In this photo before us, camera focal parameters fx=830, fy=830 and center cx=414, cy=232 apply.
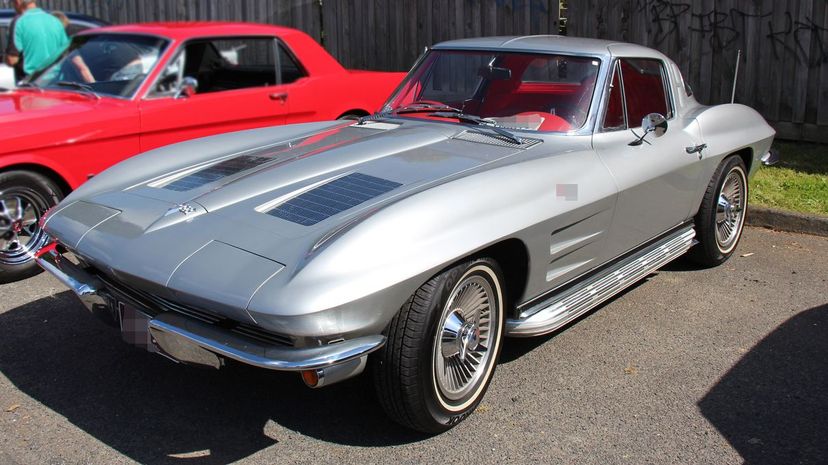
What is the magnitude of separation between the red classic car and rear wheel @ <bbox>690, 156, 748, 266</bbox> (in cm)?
310

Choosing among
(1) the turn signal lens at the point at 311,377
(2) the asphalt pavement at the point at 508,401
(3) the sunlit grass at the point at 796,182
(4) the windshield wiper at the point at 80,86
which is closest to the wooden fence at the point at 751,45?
(3) the sunlit grass at the point at 796,182

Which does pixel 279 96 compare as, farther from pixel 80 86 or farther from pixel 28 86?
pixel 28 86

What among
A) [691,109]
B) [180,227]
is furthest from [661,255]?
[180,227]

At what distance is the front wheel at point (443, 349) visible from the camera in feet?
10.1

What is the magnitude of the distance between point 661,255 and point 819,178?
330 centimetres

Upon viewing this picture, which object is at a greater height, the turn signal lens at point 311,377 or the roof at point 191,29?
the roof at point 191,29

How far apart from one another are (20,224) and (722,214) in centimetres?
451

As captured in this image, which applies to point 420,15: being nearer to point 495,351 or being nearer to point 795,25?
point 795,25

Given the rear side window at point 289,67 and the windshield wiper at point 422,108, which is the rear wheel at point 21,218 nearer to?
the rear side window at point 289,67

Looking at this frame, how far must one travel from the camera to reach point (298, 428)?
3447 millimetres

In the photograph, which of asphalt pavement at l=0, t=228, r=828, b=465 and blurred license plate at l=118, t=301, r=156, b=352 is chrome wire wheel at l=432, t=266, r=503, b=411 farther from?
blurred license plate at l=118, t=301, r=156, b=352

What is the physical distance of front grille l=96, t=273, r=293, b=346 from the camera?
9.77ft

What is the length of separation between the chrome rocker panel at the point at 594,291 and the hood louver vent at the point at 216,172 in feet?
4.77

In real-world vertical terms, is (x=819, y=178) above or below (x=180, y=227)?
below
